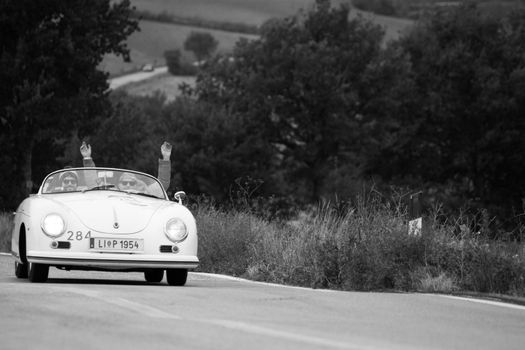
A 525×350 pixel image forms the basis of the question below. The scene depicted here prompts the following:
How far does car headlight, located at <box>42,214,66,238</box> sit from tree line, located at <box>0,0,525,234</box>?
51669mm

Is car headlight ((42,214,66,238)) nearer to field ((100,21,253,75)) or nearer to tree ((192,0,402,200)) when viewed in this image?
tree ((192,0,402,200))

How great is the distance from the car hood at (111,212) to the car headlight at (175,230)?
22cm

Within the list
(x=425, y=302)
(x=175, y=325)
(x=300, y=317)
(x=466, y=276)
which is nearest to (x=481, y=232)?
(x=466, y=276)

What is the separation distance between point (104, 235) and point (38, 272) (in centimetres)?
90

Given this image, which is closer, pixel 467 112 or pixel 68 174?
pixel 68 174

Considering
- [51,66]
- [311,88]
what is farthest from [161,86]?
[51,66]

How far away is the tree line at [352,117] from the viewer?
69500 millimetres

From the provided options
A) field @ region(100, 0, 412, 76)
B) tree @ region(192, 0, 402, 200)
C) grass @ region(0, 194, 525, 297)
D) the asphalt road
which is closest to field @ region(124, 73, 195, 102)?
field @ region(100, 0, 412, 76)

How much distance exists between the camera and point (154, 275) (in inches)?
605

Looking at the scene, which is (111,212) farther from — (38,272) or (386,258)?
(386,258)

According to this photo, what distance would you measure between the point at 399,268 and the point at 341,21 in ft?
226

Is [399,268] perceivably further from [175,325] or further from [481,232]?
[175,325]

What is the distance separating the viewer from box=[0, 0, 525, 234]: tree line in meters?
69.5

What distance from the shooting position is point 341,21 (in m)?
82.4
